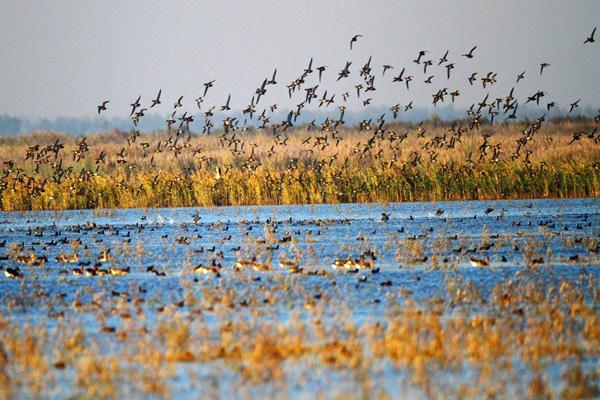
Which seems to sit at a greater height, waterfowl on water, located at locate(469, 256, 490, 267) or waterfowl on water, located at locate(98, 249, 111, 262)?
waterfowl on water, located at locate(98, 249, 111, 262)

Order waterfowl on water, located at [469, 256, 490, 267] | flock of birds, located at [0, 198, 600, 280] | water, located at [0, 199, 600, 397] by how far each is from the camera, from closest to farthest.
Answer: water, located at [0, 199, 600, 397] → waterfowl on water, located at [469, 256, 490, 267] → flock of birds, located at [0, 198, 600, 280]

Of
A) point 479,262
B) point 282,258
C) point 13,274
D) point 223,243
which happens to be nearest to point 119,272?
point 13,274

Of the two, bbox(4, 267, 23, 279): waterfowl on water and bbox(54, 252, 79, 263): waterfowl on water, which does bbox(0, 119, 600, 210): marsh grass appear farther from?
bbox(4, 267, 23, 279): waterfowl on water

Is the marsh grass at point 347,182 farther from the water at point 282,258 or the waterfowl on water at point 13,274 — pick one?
the waterfowl on water at point 13,274

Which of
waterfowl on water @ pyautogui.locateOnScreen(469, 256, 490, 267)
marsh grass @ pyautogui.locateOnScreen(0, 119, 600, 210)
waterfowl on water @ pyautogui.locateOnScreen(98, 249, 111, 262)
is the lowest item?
waterfowl on water @ pyautogui.locateOnScreen(469, 256, 490, 267)

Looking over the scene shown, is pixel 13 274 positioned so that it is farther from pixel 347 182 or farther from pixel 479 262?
pixel 347 182

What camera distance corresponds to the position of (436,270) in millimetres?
21094

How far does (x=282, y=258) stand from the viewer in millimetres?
24016

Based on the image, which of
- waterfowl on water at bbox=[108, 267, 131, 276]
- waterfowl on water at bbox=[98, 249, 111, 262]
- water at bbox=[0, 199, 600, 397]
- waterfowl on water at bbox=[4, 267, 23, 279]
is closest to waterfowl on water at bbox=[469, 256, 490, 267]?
water at bbox=[0, 199, 600, 397]

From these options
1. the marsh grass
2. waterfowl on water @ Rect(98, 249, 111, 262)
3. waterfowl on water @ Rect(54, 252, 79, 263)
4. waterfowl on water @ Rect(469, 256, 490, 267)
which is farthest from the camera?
the marsh grass

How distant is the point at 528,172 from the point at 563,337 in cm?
2861

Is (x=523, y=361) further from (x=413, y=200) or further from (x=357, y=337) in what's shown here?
(x=413, y=200)

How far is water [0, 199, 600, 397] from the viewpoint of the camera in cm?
1332

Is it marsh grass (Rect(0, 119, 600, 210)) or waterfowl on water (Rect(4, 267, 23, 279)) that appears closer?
waterfowl on water (Rect(4, 267, 23, 279))
